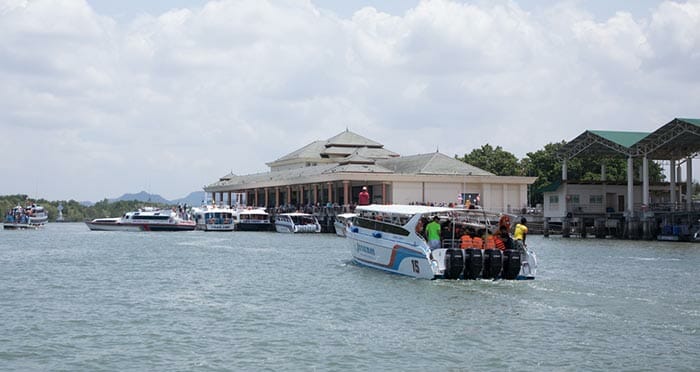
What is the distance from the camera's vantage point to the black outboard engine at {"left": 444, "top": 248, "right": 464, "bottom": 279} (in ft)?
94.8

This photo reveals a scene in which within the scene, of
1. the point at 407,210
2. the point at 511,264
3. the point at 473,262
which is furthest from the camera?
the point at 407,210

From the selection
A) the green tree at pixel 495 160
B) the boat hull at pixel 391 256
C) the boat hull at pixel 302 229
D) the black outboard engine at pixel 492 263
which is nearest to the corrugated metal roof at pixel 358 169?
the boat hull at pixel 302 229

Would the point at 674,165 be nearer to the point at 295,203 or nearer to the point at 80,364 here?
the point at 295,203

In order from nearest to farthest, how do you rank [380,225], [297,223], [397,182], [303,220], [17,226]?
1. [380,225]
2. [397,182]
3. [297,223]
4. [303,220]
5. [17,226]

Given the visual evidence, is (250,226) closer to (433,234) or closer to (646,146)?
(646,146)

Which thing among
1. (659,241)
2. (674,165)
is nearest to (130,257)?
(659,241)

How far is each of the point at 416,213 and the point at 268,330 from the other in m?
10.8

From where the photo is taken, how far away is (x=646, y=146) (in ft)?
231

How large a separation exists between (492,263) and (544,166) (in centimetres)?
8382

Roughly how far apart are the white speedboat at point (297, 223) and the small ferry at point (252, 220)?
517 cm

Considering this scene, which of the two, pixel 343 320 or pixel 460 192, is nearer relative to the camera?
pixel 343 320

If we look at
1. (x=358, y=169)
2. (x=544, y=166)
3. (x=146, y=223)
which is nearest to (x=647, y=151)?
(x=358, y=169)

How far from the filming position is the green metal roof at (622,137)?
73.2 metres

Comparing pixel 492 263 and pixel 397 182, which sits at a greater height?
pixel 397 182
